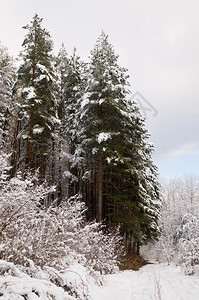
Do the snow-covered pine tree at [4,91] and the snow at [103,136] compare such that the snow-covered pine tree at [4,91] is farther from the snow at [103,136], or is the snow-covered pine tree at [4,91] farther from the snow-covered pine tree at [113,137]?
the snow at [103,136]

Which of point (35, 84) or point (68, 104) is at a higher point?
point (68, 104)

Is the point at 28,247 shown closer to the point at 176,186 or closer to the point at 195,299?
the point at 195,299

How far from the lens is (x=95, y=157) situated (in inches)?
595

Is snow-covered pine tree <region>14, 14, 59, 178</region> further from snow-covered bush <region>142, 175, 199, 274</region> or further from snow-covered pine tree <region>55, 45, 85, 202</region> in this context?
snow-covered bush <region>142, 175, 199, 274</region>


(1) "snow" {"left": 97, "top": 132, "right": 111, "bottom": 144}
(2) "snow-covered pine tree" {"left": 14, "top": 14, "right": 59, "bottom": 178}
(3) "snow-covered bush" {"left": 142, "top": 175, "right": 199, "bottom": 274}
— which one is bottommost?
(3) "snow-covered bush" {"left": 142, "top": 175, "right": 199, "bottom": 274}

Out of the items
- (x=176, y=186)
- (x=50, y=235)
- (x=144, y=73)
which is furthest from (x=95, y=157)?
(x=176, y=186)

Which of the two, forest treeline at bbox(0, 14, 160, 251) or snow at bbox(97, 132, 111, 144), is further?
forest treeline at bbox(0, 14, 160, 251)

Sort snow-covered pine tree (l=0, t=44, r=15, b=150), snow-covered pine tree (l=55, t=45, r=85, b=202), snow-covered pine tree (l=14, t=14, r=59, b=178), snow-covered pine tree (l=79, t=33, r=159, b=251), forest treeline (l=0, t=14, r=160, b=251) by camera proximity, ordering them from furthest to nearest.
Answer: snow-covered pine tree (l=55, t=45, r=85, b=202) < snow-covered pine tree (l=0, t=44, r=15, b=150) < snow-covered pine tree (l=14, t=14, r=59, b=178) < forest treeline (l=0, t=14, r=160, b=251) < snow-covered pine tree (l=79, t=33, r=159, b=251)

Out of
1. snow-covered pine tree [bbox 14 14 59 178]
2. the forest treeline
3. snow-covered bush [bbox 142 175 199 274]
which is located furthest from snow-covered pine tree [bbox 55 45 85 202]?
snow-covered bush [bbox 142 175 199 274]

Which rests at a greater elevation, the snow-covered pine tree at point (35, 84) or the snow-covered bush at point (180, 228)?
the snow-covered pine tree at point (35, 84)

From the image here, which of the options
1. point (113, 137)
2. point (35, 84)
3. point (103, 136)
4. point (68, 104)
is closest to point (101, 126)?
point (113, 137)

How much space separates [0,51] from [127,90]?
14724mm

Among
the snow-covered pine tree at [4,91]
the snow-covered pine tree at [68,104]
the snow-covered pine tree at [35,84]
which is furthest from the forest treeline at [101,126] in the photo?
the snow-covered pine tree at [4,91]

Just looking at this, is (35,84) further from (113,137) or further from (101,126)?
(113,137)
